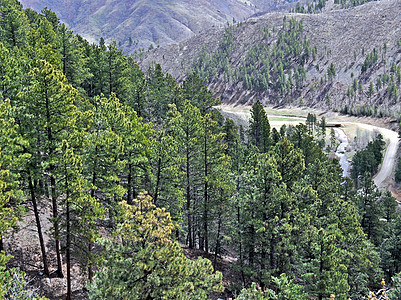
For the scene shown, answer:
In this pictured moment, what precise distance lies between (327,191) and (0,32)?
37.3 metres

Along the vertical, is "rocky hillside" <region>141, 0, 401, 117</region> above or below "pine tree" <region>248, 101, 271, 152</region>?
above

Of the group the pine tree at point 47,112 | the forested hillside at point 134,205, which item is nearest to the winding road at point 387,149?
the forested hillside at point 134,205

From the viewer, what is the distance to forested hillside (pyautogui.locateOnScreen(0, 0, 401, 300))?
11281 mm

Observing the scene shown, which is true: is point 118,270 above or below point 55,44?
below

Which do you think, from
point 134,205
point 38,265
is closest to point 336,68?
point 134,205

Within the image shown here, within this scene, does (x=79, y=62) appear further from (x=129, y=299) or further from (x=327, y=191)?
(x=129, y=299)

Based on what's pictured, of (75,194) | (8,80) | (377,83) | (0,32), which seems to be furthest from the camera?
(377,83)

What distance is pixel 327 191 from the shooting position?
27.8 meters

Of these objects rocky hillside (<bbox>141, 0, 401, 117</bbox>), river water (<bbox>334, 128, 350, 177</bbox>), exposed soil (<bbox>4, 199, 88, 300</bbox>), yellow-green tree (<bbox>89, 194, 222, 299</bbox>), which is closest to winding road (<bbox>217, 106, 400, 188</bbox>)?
river water (<bbox>334, 128, 350, 177</bbox>)

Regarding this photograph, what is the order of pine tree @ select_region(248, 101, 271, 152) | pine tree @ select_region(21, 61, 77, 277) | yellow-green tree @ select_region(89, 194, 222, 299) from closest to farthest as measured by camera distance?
yellow-green tree @ select_region(89, 194, 222, 299), pine tree @ select_region(21, 61, 77, 277), pine tree @ select_region(248, 101, 271, 152)

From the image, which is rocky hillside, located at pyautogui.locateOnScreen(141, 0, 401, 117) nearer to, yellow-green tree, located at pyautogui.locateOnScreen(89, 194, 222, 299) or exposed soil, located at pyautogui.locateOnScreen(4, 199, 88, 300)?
exposed soil, located at pyautogui.locateOnScreen(4, 199, 88, 300)

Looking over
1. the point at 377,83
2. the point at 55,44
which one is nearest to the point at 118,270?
the point at 55,44

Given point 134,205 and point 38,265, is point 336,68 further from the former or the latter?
point 38,265

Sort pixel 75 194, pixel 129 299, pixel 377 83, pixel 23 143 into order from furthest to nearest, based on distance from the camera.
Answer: pixel 377 83 → pixel 75 194 → pixel 23 143 → pixel 129 299
